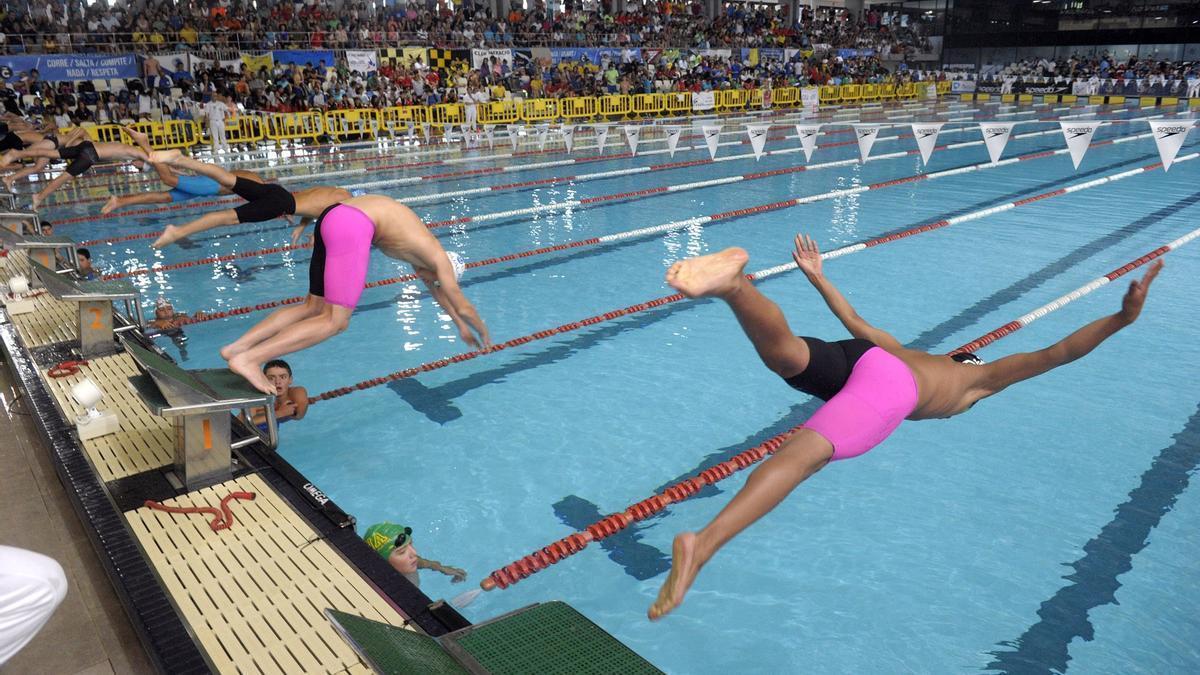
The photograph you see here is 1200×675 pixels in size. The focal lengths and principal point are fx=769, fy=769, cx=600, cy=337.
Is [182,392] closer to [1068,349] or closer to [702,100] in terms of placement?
[1068,349]

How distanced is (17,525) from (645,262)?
5617 millimetres

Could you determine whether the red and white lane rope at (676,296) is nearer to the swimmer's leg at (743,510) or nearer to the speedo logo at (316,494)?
the swimmer's leg at (743,510)

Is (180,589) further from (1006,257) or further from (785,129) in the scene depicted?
(785,129)

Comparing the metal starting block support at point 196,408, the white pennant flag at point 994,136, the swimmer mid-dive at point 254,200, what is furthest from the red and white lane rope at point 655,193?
the metal starting block support at point 196,408

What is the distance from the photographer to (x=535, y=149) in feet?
54.3

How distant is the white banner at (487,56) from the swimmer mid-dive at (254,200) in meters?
17.9

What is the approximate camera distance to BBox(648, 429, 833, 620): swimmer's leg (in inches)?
70.1

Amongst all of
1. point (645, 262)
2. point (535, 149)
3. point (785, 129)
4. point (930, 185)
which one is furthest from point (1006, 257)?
point (785, 129)

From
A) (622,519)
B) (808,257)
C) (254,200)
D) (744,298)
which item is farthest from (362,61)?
(744,298)

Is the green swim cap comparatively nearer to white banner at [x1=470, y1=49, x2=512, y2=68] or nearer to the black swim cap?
the black swim cap

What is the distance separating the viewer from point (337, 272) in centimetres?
330

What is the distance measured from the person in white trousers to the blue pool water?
4.99 ft

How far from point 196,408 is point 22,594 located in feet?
4.23

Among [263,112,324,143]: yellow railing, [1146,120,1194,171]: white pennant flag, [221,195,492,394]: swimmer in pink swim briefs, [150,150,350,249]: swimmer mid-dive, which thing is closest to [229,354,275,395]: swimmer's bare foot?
[221,195,492,394]: swimmer in pink swim briefs
